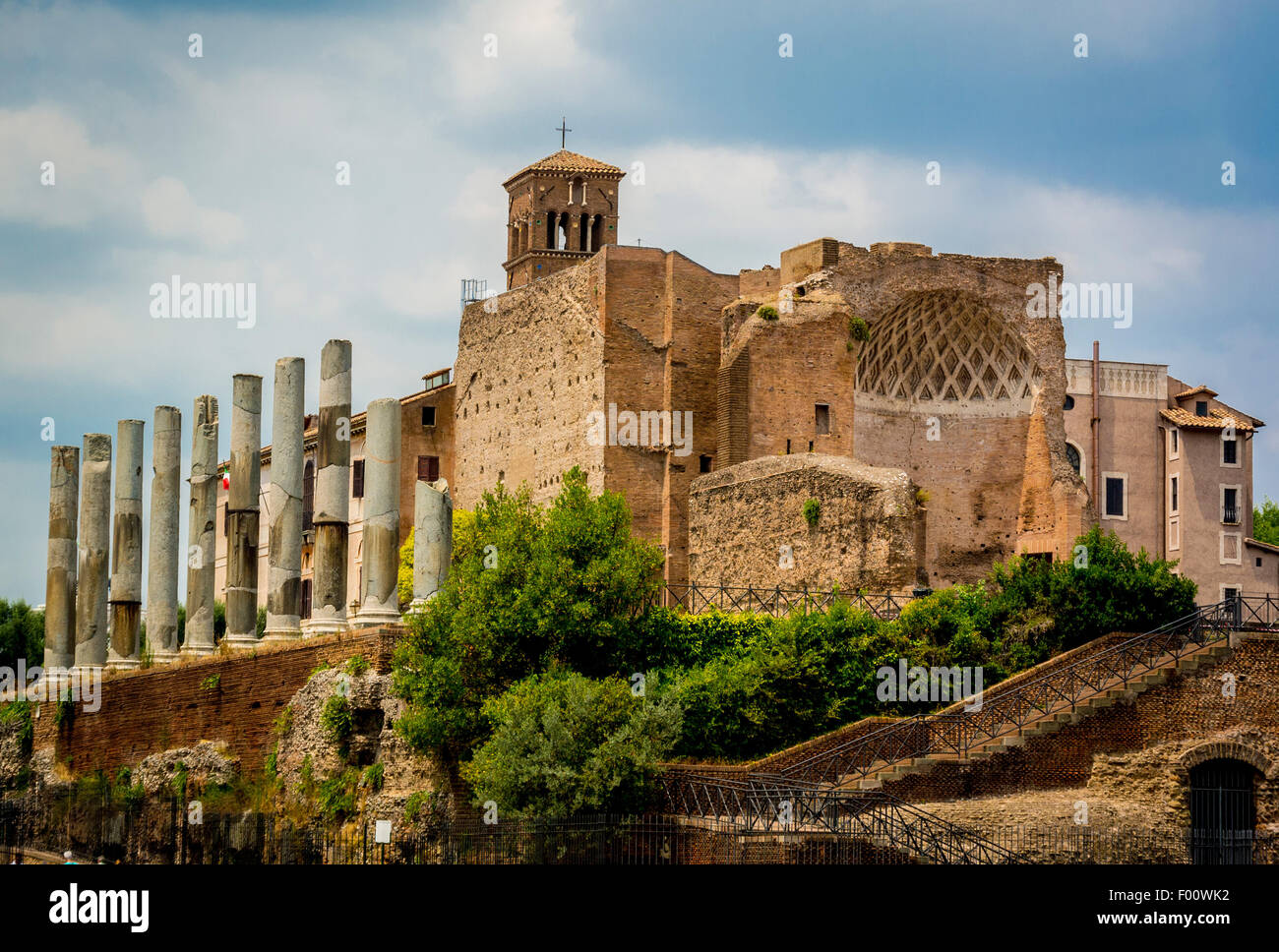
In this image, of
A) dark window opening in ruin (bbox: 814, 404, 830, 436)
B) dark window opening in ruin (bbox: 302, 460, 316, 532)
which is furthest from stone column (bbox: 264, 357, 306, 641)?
dark window opening in ruin (bbox: 302, 460, 316, 532)

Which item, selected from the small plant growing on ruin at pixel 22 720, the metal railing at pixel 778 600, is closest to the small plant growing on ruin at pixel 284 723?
the metal railing at pixel 778 600

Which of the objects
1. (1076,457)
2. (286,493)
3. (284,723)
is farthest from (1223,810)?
(1076,457)

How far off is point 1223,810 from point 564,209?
4450 centimetres

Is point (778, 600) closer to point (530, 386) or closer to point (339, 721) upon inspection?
point (339, 721)

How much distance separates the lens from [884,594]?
41906 millimetres

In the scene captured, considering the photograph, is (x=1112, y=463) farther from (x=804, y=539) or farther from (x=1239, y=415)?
(x=804, y=539)

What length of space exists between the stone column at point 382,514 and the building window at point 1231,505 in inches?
1271

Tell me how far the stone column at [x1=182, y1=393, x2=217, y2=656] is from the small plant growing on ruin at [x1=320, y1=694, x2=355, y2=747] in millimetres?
9443

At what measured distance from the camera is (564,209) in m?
74.4

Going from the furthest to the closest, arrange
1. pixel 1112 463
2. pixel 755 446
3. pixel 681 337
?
pixel 1112 463 → pixel 681 337 → pixel 755 446

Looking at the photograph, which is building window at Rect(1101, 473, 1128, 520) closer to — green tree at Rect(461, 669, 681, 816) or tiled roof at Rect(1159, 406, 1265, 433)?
tiled roof at Rect(1159, 406, 1265, 433)

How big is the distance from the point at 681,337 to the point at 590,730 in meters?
23.8

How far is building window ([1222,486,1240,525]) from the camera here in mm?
63500
